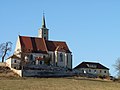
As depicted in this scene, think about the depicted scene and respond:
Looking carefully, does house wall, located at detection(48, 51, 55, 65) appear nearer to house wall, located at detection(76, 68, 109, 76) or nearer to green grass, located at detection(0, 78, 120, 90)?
house wall, located at detection(76, 68, 109, 76)

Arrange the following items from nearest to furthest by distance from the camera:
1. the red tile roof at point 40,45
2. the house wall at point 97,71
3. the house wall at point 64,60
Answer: the red tile roof at point 40,45 → the house wall at point 64,60 → the house wall at point 97,71

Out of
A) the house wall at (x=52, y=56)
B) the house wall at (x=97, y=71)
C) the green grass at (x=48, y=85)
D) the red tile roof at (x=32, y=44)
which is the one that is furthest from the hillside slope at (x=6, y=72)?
the house wall at (x=97, y=71)

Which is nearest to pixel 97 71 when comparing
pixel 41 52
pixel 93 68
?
pixel 93 68

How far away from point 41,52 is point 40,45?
2.25 meters

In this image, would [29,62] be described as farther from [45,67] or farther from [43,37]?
[43,37]

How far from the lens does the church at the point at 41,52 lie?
102438 mm

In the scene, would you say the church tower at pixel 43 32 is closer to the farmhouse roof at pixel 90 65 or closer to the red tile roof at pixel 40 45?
the red tile roof at pixel 40 45

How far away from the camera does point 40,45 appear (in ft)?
352

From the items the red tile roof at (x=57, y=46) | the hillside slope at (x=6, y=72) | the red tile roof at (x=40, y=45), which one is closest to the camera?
the hillside slope at (x=6, y=72)

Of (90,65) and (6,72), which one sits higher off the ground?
(90,65)

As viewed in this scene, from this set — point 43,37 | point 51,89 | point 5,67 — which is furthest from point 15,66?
point 51,89

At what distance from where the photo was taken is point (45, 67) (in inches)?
3912

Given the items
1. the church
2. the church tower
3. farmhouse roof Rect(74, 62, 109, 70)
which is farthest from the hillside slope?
farmhouse roof Rect(74, 62, 109, 70)

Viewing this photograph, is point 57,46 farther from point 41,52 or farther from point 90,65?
point 90,65
